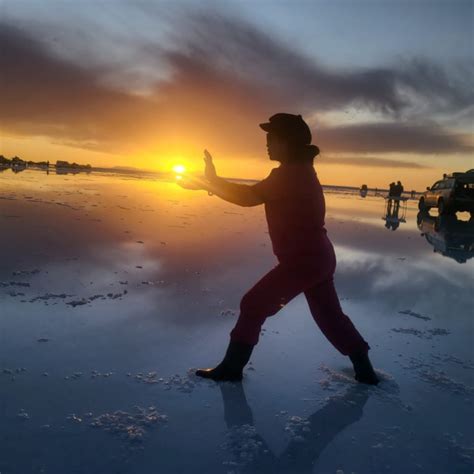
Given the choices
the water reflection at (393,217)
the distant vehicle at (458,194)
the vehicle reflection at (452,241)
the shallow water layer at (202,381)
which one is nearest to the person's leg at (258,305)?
the shallow water layer at (202,381)

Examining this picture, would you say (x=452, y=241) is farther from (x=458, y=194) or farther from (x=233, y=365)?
(x=233, y=365)

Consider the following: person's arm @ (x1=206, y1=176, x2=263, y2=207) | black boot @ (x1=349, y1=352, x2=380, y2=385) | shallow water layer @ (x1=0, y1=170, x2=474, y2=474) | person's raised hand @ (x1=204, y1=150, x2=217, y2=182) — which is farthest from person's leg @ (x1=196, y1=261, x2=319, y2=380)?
person's raised hand @ (x1=204, y1=150, x2=217, y2=182)

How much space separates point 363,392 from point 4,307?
334 centimetres

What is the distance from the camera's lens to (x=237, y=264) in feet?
23.5

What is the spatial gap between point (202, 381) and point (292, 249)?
3.76 feet

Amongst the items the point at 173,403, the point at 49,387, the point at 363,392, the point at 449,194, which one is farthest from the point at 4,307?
the point at 449,194

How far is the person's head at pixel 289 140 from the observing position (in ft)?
9.86

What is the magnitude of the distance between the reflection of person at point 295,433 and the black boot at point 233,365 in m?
0.08

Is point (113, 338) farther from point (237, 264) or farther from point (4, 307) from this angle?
point (237, 264)

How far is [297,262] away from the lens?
3.06 metres

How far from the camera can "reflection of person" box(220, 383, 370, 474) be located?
87.1 inches

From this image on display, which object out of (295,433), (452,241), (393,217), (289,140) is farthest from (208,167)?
(393,217)

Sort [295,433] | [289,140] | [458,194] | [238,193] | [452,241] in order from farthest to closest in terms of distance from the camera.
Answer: [458,194] < [452,241] < [289,140] < [238,193] < [295,433]

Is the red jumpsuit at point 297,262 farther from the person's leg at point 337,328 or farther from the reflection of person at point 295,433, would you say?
the reflection of person at point 295,433
